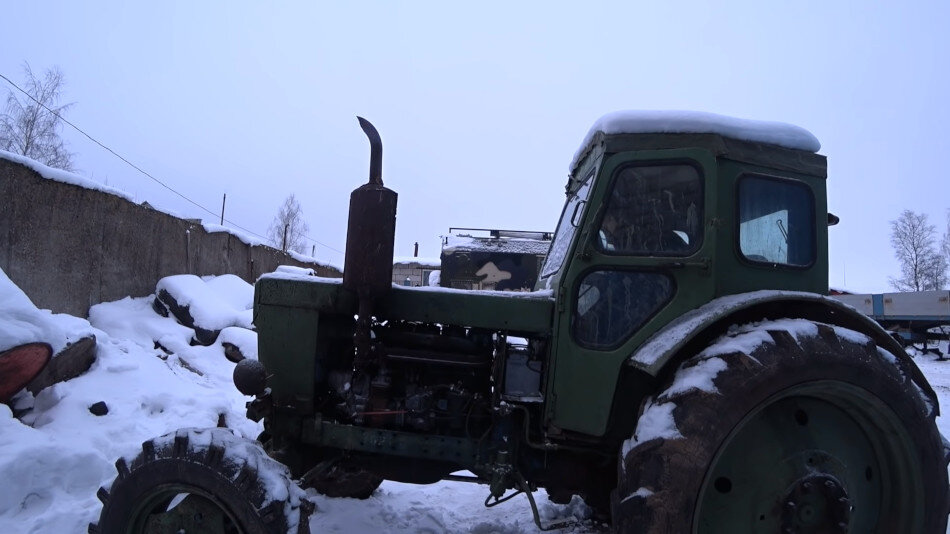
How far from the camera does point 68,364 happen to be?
4.93 meters

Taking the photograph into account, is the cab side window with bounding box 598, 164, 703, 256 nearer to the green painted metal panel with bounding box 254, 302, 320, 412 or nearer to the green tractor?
the green tractor

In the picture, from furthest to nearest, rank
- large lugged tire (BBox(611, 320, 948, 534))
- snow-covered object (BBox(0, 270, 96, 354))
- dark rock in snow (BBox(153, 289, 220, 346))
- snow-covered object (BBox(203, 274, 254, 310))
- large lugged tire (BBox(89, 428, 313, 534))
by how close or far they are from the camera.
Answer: snow-covered object (BBox(203, 274, 254, 310)) → dark rock in snow (BBox(153, 289, 220, 346)) → snow-covered object (BBox(0, 270, 96, 354)) → large lugged tire (BBox(89, 428, 313, 534)) → large lugged tire (BBox(611, 320, 948, 534))

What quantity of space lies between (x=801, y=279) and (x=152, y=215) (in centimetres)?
998

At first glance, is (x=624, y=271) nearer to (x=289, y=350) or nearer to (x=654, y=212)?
(x=654, y=212)

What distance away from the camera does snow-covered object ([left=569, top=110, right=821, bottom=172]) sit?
263 centimetres

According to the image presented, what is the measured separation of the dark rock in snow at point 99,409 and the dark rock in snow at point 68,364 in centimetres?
37

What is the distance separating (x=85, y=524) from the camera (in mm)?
3113

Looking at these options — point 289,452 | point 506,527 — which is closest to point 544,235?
point 506,527

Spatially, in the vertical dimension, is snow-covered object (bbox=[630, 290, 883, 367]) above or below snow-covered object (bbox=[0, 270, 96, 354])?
above

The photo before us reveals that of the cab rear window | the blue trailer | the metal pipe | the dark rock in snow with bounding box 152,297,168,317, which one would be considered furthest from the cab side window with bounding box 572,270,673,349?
the blue trailer

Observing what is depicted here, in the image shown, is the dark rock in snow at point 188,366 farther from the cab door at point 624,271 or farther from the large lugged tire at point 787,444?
the large lugged tire at point 787,444

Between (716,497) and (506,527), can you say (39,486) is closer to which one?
(506,527)

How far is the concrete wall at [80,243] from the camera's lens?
6.99 meters

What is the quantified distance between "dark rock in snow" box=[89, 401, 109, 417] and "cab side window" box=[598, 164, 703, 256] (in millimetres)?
4426
